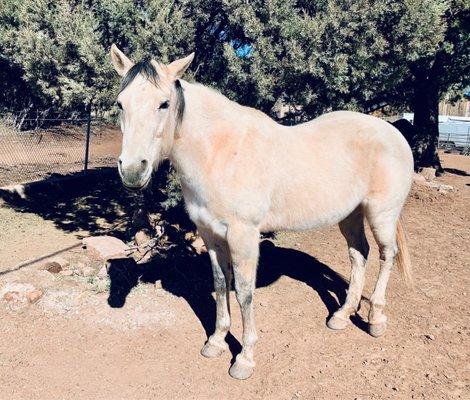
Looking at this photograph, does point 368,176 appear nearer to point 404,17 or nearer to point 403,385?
point 403,385

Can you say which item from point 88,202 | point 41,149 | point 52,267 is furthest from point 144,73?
point 41,149

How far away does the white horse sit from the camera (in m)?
2.58

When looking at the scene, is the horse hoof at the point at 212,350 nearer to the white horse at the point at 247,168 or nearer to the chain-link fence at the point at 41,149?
the white horse at the point at 247,168

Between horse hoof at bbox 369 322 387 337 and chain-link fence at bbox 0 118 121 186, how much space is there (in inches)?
280

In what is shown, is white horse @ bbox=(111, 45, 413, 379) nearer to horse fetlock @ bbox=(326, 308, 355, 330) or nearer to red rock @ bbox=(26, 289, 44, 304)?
horse fetlock @ bbox=(326, 308, 355, 330)

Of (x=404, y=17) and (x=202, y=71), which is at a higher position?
(x=404, y=17)

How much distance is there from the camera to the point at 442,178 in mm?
11141

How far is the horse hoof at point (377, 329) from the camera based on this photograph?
3838mm

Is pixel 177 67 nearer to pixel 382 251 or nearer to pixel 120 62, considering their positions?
pixel 120 62

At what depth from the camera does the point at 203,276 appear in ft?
16.3

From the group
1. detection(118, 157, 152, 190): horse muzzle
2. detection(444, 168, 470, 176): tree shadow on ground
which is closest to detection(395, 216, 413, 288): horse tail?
detection(118, 157, 152, 190): horse muzzle

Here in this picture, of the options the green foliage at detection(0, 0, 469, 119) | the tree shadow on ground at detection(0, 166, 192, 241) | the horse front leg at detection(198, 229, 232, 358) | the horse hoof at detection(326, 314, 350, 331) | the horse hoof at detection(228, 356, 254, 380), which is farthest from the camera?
the tree shadow on ground at detection(0, 166, 192, 241)

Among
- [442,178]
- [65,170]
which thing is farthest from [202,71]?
[442,178]

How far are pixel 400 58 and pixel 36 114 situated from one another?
7.89 m
